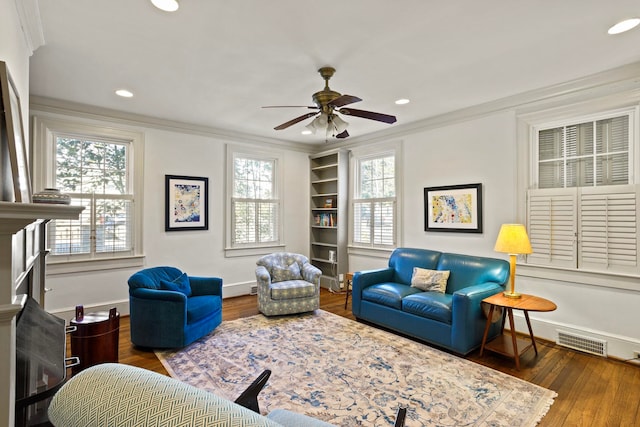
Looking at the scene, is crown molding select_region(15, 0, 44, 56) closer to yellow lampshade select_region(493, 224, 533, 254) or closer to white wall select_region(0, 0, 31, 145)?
white wall select_region(0, 0, 31, 145)

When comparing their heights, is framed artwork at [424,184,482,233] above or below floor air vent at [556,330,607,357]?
above

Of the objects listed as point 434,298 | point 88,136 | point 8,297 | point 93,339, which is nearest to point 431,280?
point 434,298

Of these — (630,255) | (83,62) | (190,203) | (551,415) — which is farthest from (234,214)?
(630,255)

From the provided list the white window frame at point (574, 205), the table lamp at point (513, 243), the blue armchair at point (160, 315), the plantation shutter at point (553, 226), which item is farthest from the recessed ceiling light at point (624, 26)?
the blue armchair at point (160, 315)

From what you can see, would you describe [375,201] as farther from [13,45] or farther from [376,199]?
[13,45]

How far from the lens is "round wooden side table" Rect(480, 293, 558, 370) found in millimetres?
2952

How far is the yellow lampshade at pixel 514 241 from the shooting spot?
3184 millimetres

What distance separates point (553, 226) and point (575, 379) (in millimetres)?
1513

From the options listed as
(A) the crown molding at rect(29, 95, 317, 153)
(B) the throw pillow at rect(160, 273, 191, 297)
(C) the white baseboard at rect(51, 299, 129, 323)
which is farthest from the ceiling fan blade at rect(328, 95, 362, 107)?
(C) the white baseboard at rect(51, 299, 129, 323)

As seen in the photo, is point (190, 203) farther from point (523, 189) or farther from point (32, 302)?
point (523, 189)

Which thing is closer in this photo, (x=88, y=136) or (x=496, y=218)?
(x=496, y=218)

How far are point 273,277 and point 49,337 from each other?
2851 mm

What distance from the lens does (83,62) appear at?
9.59 ft

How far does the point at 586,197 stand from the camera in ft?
10.7
